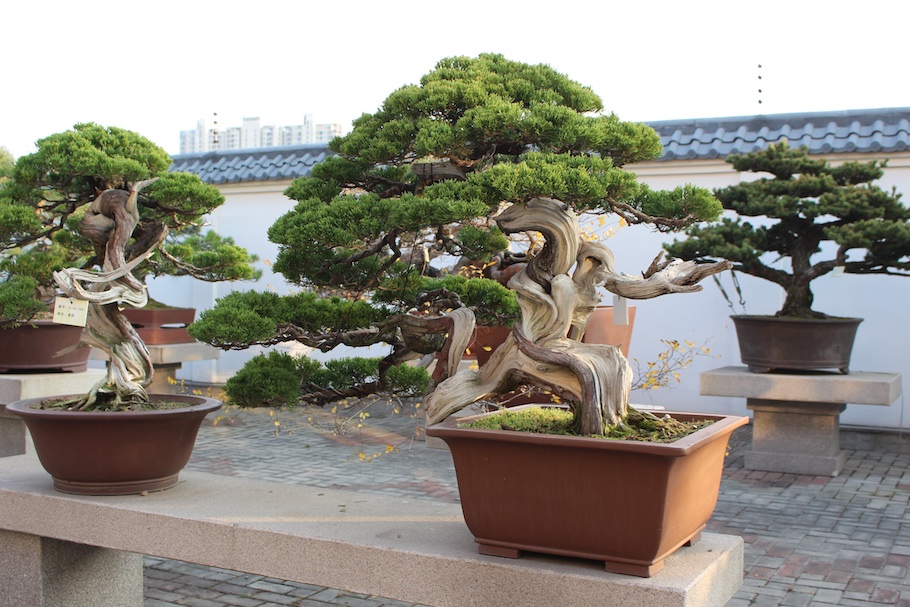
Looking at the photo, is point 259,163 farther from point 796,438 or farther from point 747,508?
point 747,508

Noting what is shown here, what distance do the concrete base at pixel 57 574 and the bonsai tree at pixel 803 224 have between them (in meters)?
3.71

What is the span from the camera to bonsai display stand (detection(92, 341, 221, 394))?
7500 mm

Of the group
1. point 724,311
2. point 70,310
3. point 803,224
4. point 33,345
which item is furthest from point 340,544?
point 724,311

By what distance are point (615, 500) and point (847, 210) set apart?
389cm

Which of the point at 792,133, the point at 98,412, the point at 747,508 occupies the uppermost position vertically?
the point at 792,133

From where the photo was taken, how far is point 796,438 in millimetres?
5594

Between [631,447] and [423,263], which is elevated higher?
[423,263]

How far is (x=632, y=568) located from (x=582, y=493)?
19 centimetres

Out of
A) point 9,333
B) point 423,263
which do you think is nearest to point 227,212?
point 9,333

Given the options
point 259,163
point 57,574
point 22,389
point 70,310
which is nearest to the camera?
point 70,310

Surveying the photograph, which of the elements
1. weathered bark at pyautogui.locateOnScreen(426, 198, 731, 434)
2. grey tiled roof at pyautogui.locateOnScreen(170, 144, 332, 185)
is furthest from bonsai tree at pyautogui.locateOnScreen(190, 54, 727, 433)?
grey tiled roof at pyautogui.locateOnScreen(170, 144, 332, 185)

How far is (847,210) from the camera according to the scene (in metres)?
5.17

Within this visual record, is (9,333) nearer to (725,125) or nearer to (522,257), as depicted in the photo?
(522,257)

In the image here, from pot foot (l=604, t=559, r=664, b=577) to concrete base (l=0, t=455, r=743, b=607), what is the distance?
16mm
